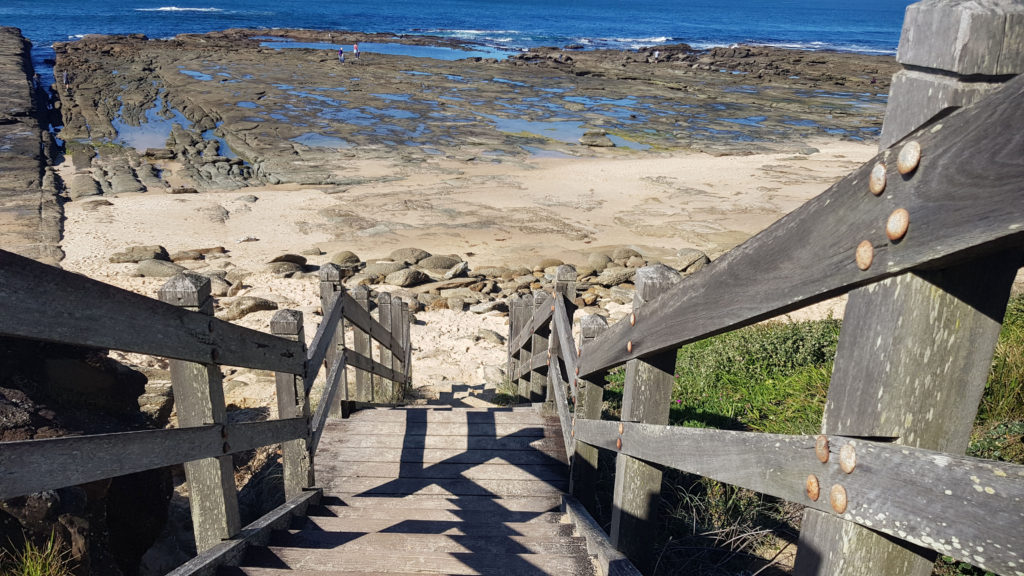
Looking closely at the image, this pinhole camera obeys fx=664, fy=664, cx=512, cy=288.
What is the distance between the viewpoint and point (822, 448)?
128 cm

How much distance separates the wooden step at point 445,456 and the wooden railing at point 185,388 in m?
0.47

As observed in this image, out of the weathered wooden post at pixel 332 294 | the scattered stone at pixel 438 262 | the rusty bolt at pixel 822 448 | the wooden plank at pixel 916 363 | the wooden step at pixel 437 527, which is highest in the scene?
the wooden plank at pixel 916 363

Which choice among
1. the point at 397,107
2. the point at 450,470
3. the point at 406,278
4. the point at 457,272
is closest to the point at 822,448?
the point at 450,470

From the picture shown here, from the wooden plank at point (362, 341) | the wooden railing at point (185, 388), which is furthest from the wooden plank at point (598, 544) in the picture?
the wooden plank at point (362, 341)

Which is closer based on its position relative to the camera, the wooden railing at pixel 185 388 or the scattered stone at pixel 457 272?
the wooden railing at pixel 185 388

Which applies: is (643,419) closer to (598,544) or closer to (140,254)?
(598,544)

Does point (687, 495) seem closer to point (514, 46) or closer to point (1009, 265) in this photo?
point (1009, 265)

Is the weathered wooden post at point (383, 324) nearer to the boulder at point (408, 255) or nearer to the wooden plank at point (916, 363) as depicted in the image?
the wooden plank at point (916, 363)

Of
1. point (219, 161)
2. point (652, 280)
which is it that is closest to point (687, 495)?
point (652, 280)

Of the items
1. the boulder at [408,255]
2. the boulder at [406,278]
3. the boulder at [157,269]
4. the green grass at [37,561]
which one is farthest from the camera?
the boulder at [408,255]

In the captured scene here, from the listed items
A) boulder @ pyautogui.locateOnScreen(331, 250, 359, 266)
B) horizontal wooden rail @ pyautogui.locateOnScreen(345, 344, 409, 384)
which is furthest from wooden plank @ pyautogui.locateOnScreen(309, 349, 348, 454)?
boulder @ pyautogui.locateOnScreen(331, 250, 359, 266)

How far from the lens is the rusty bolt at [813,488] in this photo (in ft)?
4.28

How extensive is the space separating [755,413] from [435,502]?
96.5 inches

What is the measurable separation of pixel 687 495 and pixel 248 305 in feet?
31.0
